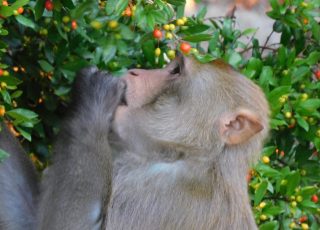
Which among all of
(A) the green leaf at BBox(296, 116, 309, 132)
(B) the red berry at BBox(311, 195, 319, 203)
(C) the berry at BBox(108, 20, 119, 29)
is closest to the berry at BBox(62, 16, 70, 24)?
(C) the berry at BBox(108, 20, 119, 29)

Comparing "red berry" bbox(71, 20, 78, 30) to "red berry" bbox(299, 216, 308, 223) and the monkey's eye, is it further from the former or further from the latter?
"red berry" bbox(299, 216, 308, 223)

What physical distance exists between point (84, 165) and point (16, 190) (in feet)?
1.81

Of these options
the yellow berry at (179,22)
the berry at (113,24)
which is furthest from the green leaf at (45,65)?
the yellow berry at (179,22)

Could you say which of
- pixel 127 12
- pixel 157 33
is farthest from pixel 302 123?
pixel 127 12

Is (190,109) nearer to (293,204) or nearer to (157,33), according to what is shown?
(157,33)

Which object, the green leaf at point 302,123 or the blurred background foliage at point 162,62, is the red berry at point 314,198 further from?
the green leaf at point 302,123

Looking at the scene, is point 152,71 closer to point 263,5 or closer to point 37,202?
point 37,202

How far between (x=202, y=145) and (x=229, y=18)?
1.44 metres

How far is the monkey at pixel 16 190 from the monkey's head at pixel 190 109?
584 mm

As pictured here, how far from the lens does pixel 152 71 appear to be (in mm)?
4094

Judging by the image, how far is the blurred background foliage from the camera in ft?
12.6

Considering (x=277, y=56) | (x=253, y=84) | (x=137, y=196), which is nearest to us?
(x=137, y=196)

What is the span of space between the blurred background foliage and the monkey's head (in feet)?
0.46

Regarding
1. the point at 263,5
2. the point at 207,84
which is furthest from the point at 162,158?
the point at 263,5
